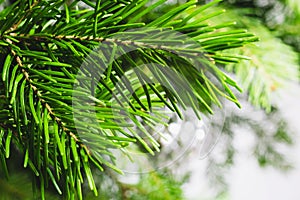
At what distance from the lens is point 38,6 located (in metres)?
0.18

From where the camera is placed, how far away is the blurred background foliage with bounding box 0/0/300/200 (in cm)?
39

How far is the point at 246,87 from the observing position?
40 cm

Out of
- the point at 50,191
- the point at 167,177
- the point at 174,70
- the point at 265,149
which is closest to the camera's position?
the point at 174,70

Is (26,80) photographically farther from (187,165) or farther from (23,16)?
(187,165)

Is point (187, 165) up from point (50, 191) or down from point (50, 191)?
down

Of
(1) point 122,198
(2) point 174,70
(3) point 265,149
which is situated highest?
(2) point 174,70

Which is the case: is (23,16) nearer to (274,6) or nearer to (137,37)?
(137,37)

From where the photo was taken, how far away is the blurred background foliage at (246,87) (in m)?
0.39

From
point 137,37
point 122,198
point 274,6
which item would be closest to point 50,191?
point 122,198

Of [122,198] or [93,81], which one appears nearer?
[93,81]

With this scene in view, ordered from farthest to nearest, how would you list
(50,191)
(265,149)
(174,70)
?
1. (265,149)
2. (50,191)
3. (174,70)

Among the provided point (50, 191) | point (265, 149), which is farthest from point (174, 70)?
point (265, 149)

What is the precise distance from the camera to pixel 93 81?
0.18 metres

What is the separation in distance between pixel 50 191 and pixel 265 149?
326 mm
